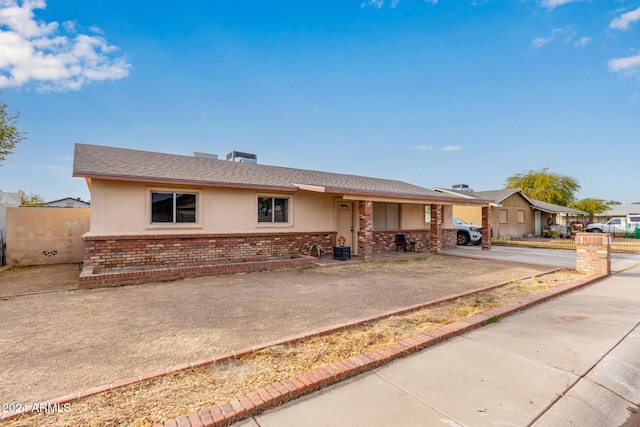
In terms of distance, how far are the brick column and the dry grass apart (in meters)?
6.26

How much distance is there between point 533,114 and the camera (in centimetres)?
1566

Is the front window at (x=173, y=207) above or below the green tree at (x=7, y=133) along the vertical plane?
below

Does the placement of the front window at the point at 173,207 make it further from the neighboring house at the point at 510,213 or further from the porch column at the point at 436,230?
the neighboring house at the point at 510,213

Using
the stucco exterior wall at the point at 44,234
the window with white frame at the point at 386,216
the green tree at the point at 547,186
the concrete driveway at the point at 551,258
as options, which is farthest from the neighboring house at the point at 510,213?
the stucco exterior wall at the point at 44,234

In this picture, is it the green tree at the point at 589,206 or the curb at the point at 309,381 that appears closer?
the curb at the point at 309,381

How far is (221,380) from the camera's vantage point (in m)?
2.72

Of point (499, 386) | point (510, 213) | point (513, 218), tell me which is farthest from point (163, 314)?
point (513, 218)

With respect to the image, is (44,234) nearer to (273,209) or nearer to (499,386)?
(273,209)

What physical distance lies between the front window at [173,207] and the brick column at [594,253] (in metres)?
11.5

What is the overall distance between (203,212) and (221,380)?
6.89 meters

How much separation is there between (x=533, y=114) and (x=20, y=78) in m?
23.5

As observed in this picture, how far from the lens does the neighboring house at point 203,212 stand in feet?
25.2

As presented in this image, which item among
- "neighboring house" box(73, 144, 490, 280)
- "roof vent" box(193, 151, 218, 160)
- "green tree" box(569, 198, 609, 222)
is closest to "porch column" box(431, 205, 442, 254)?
"neighboring house" box(73, 144, 490, 280)

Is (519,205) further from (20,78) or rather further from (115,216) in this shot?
(20,78)
